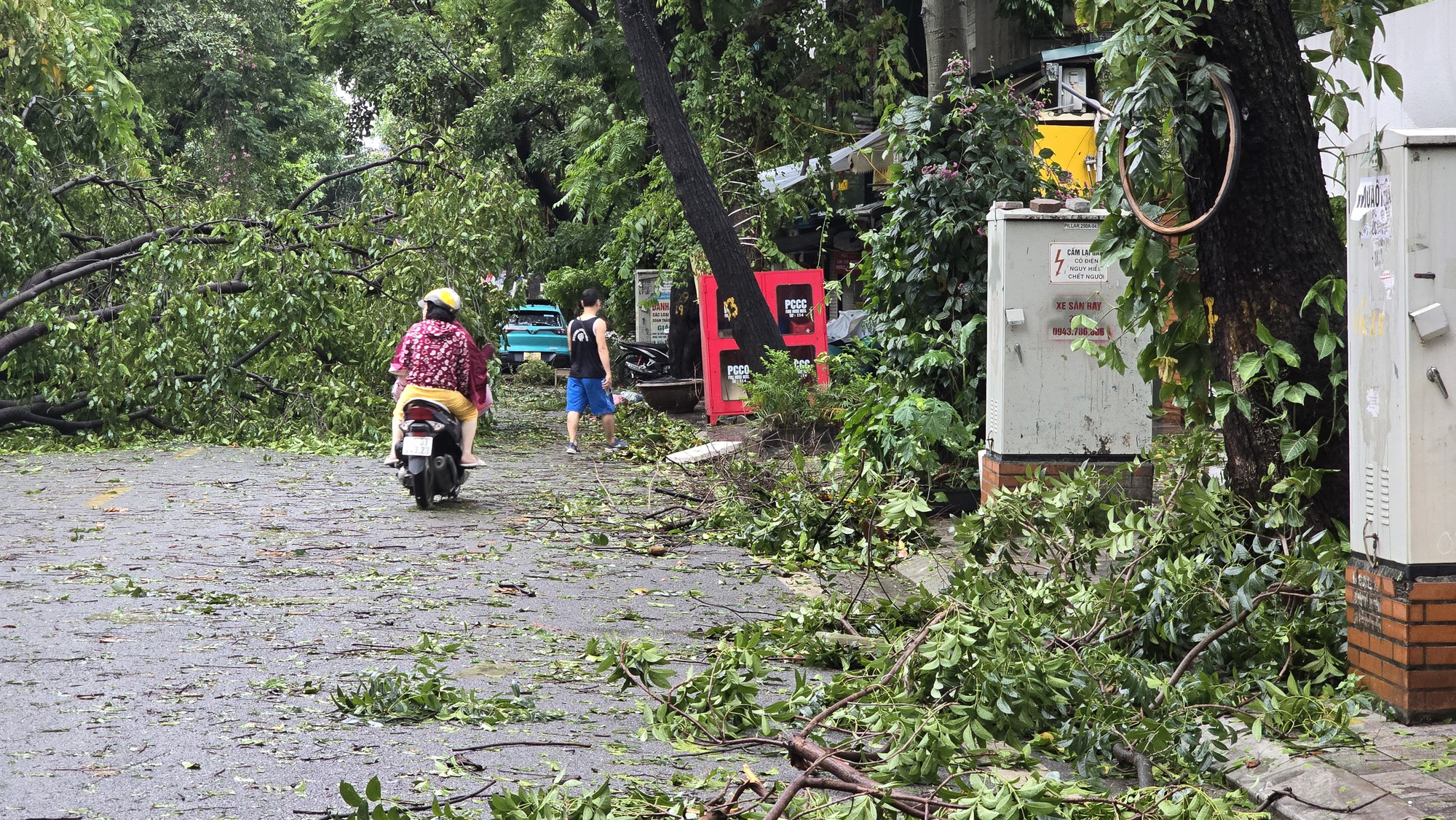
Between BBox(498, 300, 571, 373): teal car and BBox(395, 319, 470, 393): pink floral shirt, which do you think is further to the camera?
BBox(498, 300, 571, 373): teal car

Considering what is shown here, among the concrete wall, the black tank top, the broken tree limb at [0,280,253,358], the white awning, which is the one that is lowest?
the black tank top

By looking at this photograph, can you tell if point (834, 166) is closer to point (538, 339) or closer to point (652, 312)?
point (652, 312)

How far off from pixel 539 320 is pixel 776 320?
18.5 meters

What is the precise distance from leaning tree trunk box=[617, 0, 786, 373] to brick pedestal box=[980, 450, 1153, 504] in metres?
7.14

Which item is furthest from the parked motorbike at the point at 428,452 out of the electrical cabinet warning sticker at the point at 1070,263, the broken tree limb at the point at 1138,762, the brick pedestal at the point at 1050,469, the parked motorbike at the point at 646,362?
the parked motorbike at the point at 646,362

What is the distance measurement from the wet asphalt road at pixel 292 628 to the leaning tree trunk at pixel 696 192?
14.0ft

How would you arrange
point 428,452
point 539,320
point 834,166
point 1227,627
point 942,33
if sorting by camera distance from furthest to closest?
point 539,320
point 834,166
point 942,33
point 428,452
point 1227,627

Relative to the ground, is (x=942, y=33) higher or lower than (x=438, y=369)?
higher

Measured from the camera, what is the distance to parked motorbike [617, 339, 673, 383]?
25.4 m

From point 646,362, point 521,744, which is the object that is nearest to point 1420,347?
point 521,744

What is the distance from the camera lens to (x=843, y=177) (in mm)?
20000

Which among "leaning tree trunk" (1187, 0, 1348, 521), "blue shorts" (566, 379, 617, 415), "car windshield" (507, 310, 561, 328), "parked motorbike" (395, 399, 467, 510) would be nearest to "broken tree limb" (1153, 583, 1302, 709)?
"leaning tree trunk" (1187, 0, 1348, 521)

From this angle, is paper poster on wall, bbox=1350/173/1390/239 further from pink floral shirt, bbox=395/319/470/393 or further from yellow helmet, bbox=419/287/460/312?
yellow helmet, bbox=419/287/460/312

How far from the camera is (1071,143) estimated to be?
49.3 feet
